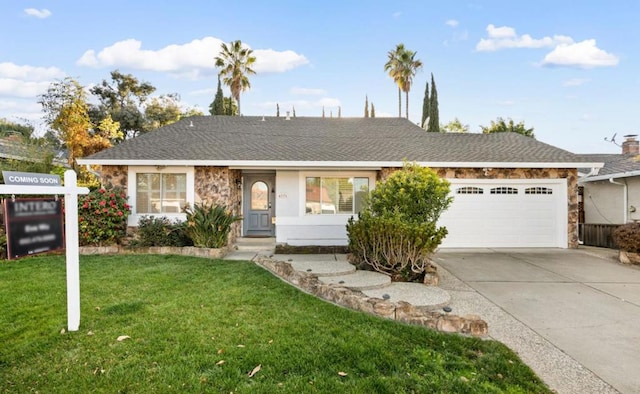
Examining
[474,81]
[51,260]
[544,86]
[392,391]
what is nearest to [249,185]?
[51,260]

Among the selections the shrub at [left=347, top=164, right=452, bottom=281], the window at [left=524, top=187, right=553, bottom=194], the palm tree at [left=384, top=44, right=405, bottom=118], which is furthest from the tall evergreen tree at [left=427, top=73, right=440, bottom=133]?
the shrub at [left=347, top=164, right=452, bottom=281]

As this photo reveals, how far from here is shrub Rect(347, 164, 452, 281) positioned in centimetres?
650

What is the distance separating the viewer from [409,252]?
6.52 m

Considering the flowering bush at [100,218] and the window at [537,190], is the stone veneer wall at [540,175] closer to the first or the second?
the window at [537,190]

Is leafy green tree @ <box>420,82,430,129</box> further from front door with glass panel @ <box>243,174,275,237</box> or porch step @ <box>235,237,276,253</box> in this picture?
porch step @ <box>235,237,276,253</box>

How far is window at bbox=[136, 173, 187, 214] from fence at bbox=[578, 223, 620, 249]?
13.3m

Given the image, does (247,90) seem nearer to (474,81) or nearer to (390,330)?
(474,81)

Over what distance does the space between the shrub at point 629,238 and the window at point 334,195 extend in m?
6.58

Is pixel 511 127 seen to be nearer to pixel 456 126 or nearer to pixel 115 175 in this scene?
pixel 456 126

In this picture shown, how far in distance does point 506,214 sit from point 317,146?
638 centimetres

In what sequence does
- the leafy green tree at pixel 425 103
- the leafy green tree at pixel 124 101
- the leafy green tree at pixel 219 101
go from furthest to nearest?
1. the leafy green tree at pixel 425 103
2. the leafy green tree at pixel 124 101
3. the leafy green tree at pixel 219 101

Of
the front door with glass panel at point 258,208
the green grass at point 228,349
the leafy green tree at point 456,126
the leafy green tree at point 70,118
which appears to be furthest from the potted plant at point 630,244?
the leafy green tree at point 456,126

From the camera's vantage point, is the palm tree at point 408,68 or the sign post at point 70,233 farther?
the palm tree at point 408,68

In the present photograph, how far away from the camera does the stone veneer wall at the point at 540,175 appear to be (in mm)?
10570
